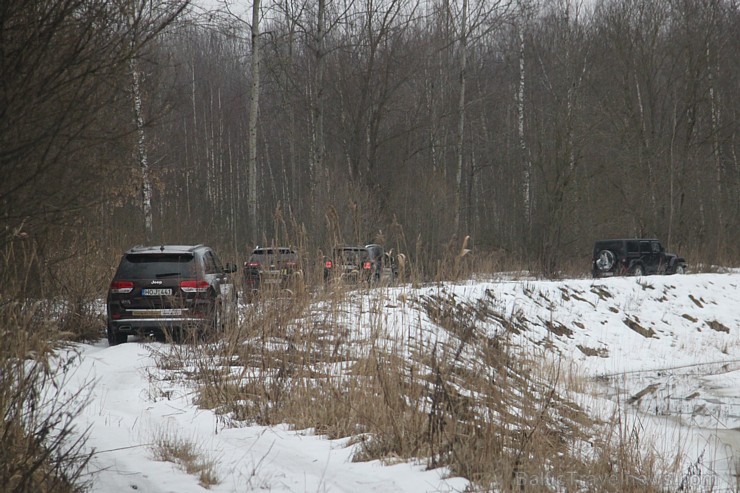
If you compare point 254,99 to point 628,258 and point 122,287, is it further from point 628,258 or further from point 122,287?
point 628,258

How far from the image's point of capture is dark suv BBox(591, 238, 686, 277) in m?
26.5

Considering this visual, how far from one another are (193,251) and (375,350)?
220 inches

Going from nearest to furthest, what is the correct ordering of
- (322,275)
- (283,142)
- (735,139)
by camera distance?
(322,275) < (735,139) < (283,142)

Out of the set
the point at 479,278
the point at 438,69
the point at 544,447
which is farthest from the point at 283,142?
the point at 544,447

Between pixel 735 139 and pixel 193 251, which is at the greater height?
pixel 735 139

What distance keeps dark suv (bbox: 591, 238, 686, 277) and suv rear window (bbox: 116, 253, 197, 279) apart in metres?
17.8

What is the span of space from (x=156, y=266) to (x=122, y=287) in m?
0.59

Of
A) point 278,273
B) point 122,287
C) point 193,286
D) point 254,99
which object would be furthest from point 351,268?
point 254,99

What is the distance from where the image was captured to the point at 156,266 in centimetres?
1195

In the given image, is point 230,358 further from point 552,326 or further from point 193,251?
point 552,326

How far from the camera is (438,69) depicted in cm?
3189

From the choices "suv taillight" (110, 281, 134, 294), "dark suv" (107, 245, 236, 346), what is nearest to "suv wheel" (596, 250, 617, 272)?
"dark suv" (107, 245, 236, 346)

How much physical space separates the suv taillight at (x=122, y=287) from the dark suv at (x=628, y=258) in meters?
18.4

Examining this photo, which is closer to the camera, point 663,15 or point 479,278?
point 479,278
